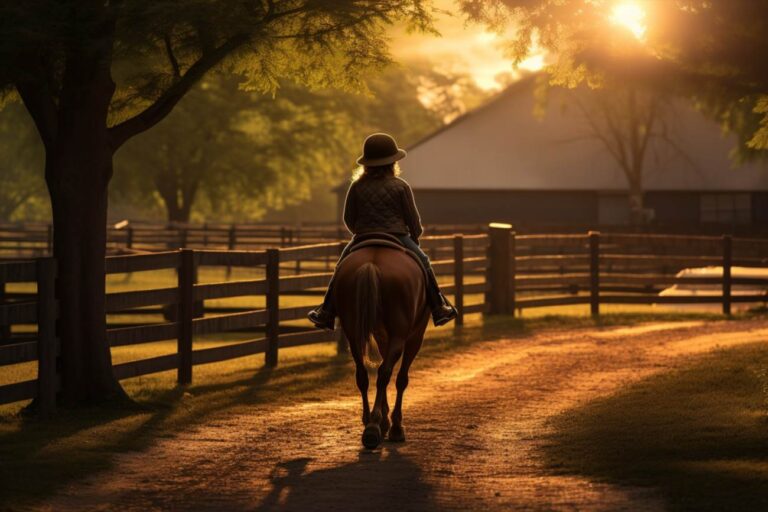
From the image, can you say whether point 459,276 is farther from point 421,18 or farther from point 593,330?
point 421,18

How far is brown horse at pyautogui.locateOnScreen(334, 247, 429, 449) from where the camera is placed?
10078 mm

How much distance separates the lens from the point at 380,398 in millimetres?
10289

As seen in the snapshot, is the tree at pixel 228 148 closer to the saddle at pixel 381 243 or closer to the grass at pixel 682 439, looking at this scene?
the grass at pixel 682 439

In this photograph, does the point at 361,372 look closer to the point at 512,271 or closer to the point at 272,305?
the point at 272,305

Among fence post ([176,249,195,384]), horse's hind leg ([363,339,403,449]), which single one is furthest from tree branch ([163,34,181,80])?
horse's hind leg ([363,339,403,449])

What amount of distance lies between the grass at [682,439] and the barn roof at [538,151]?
41.8m

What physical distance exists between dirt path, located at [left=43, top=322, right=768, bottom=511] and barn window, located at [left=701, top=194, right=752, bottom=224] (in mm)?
40379

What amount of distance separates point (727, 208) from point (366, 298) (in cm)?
4722

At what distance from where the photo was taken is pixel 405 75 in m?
114

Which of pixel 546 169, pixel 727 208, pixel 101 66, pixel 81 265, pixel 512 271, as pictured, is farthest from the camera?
pixel 546 169

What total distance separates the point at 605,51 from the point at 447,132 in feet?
142

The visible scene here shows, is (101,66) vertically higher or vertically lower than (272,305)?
higher

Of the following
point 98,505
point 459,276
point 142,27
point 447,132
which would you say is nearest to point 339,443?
point 98,505

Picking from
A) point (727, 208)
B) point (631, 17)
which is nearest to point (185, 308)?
point (631, 17)
